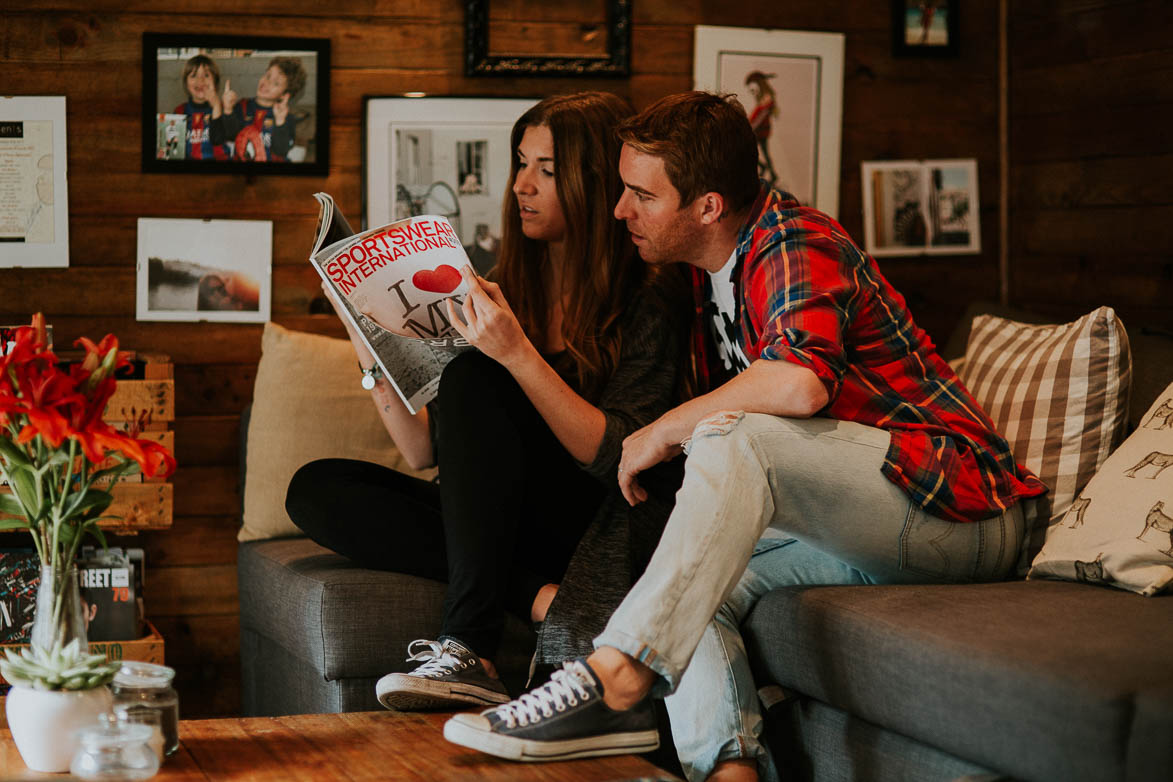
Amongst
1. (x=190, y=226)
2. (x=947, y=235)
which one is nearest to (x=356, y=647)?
(x=190, y=226)

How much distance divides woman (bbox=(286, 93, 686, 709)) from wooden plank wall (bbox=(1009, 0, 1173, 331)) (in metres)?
1.20

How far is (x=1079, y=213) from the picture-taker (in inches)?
114

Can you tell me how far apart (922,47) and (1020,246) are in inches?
21.4

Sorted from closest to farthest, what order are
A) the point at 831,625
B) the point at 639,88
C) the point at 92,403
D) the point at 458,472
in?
the point at 92,403, the point at 831,625, the point at 458,472, the point at 639,88

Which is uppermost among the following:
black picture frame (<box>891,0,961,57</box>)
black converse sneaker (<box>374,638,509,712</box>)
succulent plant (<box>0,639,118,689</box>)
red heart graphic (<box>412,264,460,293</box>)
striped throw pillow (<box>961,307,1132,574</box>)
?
black picture frame (<box>891,0,961,57</box>)

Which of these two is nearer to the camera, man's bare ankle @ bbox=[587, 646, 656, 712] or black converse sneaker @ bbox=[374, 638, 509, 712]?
man's bare ankle @ bbox=[587, 646, 656, 712]

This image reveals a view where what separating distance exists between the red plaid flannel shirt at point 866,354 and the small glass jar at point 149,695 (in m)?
0.89

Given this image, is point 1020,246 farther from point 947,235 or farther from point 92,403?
point 92,403

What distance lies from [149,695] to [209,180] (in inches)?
57.5

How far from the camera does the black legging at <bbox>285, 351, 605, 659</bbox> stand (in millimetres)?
1876

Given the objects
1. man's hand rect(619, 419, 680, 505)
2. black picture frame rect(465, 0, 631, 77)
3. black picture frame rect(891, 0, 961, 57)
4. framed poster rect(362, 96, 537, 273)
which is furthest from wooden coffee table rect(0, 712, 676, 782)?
black picture frame rect(891, 0, 961, 57)

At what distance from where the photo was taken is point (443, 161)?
2746mm

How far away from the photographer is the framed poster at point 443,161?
2715 mm

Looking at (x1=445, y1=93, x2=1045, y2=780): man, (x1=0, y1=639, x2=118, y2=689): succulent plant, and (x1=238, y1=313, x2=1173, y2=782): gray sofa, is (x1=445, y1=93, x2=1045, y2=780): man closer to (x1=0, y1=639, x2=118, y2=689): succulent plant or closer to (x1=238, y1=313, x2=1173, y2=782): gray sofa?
(x1=238, y1=313, x2=1173, y2=782): gray sofa
